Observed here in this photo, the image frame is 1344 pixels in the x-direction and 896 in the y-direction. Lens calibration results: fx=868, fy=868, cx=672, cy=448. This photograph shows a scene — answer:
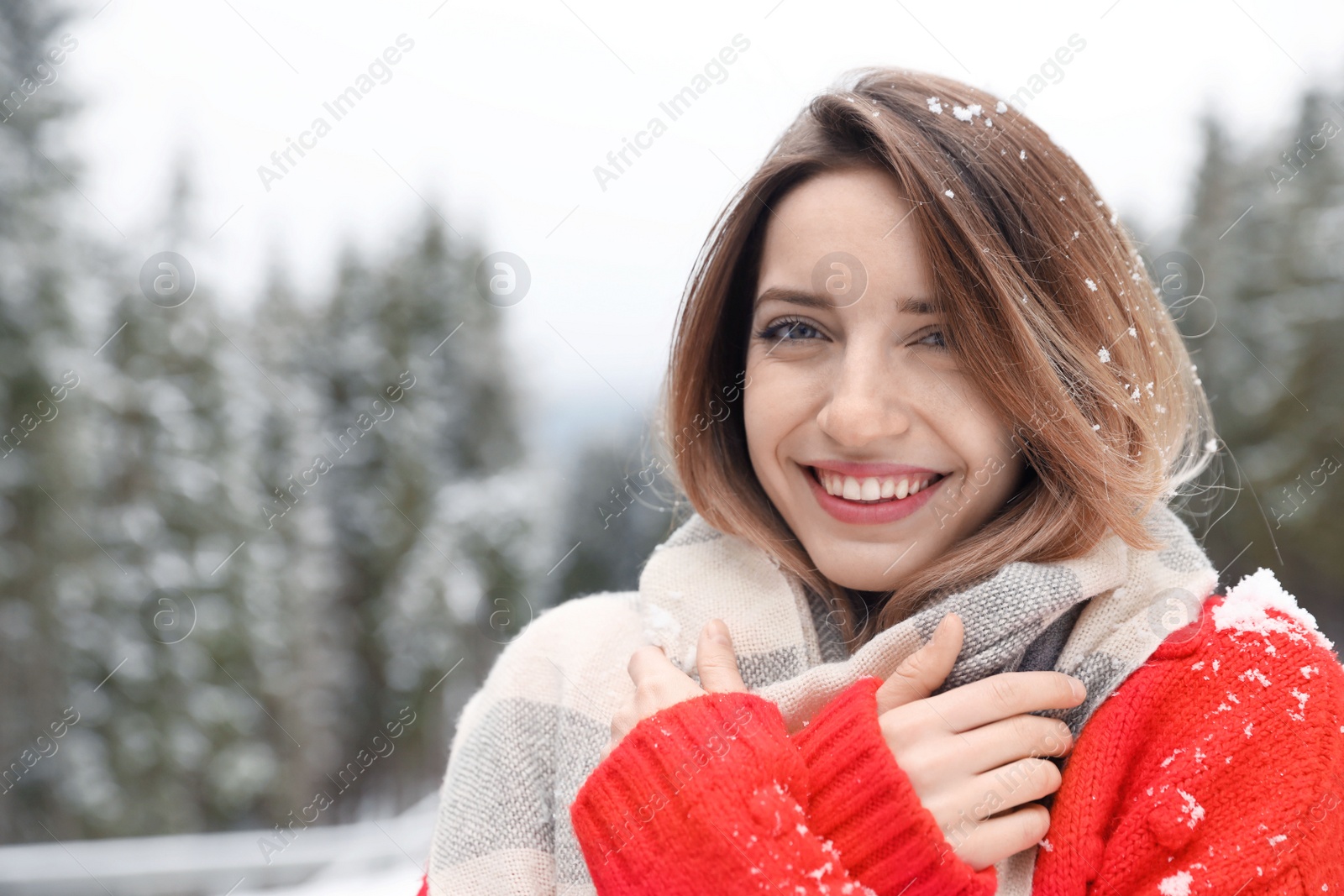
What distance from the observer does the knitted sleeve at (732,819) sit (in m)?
1.06

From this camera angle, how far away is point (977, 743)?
1.17 meters

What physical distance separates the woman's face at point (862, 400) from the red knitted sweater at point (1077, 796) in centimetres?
31

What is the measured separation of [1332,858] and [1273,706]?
0.18m

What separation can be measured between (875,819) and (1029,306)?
0.77 metres

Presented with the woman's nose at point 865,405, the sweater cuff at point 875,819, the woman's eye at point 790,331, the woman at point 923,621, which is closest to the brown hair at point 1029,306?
the woman at point 923,621

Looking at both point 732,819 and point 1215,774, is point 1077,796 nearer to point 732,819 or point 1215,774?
point 1215,774

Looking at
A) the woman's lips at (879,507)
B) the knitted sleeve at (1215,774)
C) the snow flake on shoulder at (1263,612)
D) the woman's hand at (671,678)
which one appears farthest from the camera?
the woman's lips at (879,507)

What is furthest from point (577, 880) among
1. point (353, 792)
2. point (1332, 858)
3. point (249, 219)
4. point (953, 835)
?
point (353, 792)

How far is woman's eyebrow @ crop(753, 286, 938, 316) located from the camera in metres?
1.32

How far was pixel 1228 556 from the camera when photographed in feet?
40.0

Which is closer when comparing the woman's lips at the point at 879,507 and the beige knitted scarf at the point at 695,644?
the beige knitted scarf at the point at 695,644

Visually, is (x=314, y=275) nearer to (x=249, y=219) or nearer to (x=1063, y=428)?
(x=249, y=219)

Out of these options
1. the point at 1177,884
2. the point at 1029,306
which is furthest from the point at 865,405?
the point at 1177,884

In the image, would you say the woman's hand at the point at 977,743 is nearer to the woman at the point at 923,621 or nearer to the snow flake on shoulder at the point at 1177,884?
the woman at the point at 923,621
